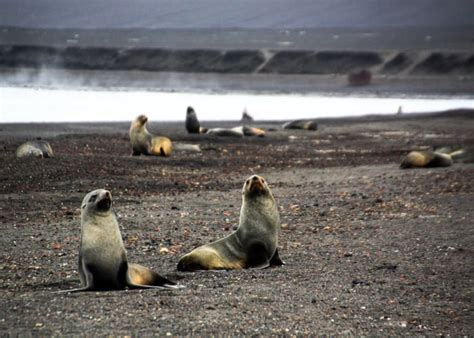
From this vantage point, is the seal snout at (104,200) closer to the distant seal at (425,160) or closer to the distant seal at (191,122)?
the distant seal at (425,160)

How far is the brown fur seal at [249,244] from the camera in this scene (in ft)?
30.0

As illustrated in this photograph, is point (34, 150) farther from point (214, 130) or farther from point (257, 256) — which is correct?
point (257, 256)

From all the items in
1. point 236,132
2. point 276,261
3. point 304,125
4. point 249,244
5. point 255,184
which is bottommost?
point 304,125

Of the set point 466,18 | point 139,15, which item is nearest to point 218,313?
point 466,18

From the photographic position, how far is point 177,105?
3791cm

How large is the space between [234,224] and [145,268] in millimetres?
3286

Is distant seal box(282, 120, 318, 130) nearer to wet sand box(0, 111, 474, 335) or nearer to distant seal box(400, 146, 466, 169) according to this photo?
wet sand box(0, 111, 474, 335)

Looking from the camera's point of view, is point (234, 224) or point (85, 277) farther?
point (234, 224)

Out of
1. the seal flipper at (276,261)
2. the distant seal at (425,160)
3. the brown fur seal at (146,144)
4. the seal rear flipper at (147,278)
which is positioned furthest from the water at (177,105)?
the seal rear flipper at (147,278)

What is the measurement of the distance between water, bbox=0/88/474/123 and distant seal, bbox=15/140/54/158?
10.7 meters

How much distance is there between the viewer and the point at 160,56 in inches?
2510

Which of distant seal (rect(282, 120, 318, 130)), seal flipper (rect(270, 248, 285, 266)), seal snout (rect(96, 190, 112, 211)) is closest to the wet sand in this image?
seal flipper (rect(270, 248, 285, 266))

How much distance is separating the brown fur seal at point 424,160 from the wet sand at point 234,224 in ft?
0.99

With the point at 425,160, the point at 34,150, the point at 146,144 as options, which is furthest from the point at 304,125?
the point at 34,150
